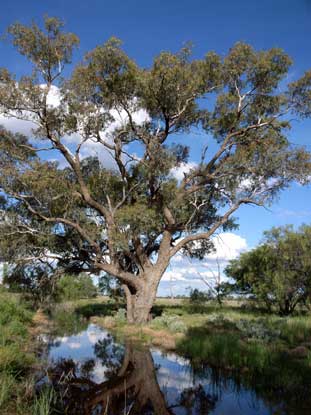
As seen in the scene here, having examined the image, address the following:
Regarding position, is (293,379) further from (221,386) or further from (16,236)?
A: (16,236)

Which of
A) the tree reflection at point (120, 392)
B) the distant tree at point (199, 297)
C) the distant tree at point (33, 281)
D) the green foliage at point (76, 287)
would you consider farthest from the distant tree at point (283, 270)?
the green foliage at point (76, 287)

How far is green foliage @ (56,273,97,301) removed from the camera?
5278cm

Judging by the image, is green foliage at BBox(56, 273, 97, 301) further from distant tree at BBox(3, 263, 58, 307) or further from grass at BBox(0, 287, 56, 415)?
grass at BBox(0, 287, 56, 415)

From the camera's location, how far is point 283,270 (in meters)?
31.0

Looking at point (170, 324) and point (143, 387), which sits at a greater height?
point (170, 324)

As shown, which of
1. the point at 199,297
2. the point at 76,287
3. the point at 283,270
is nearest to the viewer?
the point at 283,270

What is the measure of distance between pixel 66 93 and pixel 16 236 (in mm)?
9306

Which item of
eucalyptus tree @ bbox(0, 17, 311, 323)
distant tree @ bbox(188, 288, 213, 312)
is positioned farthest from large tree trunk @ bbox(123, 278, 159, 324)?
distant tree @ bbox(188, 288, 213, 312)

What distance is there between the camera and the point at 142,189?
87.3 ft

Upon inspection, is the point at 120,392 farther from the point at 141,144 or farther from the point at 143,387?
the point at 141,144

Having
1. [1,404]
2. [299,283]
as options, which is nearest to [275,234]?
[299,283]

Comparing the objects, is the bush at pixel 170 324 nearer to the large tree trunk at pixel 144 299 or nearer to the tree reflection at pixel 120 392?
the large tree trunk at pixel 144 299

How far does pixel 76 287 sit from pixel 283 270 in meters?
36.6

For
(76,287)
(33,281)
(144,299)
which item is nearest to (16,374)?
(144,299)
